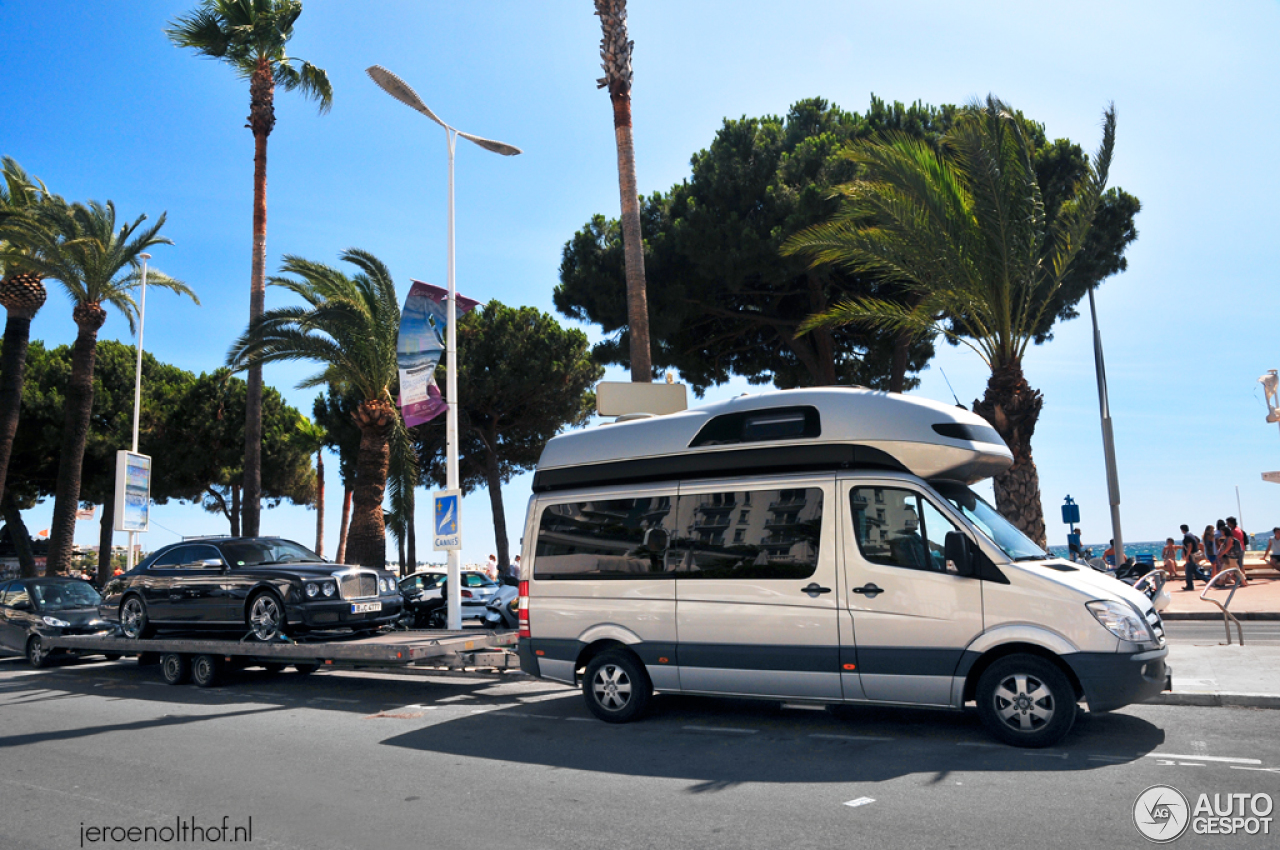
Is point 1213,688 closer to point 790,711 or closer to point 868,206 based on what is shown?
point 790,711

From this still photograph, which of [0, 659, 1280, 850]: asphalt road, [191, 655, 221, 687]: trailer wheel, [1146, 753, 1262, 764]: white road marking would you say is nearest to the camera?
[0, 659, 1280, 850]: asphalt road

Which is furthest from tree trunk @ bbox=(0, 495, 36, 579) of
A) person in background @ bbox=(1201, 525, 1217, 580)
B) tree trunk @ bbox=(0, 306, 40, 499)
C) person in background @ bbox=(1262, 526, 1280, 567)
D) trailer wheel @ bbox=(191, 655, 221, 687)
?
person in background @ bbox=(1262, 526, 1280, 567)

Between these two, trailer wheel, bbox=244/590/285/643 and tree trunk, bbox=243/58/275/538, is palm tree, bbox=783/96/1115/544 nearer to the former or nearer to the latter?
trailer wheel, bbox=244/590/285/643

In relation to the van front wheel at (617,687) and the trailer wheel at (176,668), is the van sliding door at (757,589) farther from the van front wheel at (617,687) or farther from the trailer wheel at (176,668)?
the trailer wheel at (176,668)

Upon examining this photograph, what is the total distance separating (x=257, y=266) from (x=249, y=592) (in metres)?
15.9

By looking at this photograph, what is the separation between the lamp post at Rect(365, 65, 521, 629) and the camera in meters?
13.7

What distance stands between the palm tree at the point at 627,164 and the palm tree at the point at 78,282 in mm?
16795

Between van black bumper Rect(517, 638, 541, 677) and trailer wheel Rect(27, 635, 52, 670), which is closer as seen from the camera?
van black bumper Rect(517, 638, 541, 677)

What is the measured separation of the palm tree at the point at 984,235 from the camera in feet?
46.8

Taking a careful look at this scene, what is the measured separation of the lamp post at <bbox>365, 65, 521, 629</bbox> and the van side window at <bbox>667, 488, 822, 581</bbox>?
21.1 feet

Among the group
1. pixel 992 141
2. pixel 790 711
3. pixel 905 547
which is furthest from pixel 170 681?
pixel 992 141

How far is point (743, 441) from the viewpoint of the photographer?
8062 mm

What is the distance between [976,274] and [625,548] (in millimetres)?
8779

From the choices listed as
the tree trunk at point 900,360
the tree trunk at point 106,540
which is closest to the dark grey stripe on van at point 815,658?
the tree trunk at point 900,360
